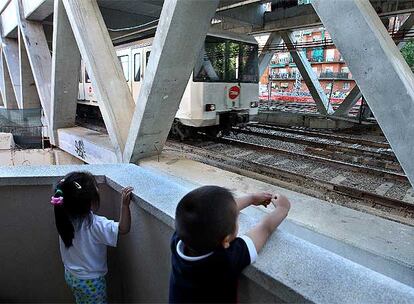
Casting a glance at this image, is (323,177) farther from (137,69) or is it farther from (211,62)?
(137,69)

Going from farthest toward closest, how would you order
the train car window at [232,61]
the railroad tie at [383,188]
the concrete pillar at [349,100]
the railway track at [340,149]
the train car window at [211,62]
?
the concrete pillar at [349,100] → the train car window at [232,61] → the train car window at [211,62] → the railway track at [340,149] → the railroad tie at [383,188]

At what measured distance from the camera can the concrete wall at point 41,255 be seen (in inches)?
85.7

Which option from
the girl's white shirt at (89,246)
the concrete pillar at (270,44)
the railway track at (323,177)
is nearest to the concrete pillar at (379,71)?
the girl's white shirt at (89,246)

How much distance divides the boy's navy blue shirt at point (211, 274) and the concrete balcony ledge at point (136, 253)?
6 centimetres

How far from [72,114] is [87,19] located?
330 cm

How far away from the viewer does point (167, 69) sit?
4375 millimetres

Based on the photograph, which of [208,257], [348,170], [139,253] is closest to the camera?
[208,257]

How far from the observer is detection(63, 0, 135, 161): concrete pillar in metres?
5.47

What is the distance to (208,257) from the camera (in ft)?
3.66

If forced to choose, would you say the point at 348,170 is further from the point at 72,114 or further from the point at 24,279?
the point at 72,114

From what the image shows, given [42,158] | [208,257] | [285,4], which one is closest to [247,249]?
[208,257]

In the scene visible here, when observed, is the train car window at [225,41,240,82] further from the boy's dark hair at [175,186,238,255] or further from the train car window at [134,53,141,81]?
the boy's dark hair at [175,186,238,255]

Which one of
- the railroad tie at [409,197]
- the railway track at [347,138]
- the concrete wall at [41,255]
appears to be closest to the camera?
the concrete wall at [41,255]

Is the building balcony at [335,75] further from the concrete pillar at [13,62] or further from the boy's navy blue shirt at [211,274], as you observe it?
the boy's navy blue shirt at [211,274]
